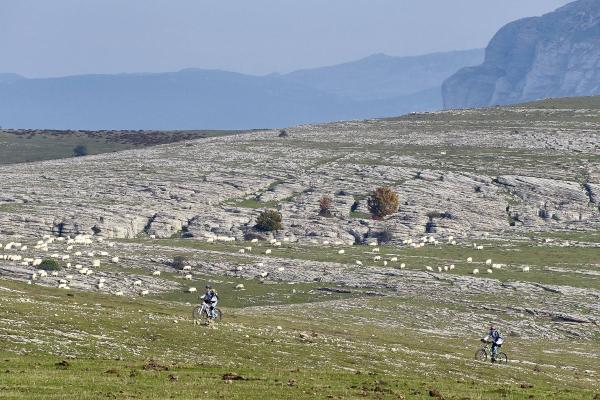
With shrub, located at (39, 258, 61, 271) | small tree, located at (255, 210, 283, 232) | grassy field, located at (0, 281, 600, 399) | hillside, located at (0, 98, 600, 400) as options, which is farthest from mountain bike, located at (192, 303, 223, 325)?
small tree, located at (255, 210, 283, 232)

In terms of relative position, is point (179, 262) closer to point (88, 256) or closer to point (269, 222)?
point (88, 256)

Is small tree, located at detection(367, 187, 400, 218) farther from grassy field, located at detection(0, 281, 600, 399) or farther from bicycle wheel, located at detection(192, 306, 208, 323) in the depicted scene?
bicycle wheel, located at detection(192, 306, 208, 323)

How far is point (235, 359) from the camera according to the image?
46.0 m

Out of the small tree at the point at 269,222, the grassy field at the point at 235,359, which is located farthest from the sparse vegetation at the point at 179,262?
the grassy field at the point at 235,359

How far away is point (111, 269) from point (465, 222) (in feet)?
197

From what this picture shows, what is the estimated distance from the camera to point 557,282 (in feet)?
316

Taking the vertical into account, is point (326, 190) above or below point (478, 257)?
above

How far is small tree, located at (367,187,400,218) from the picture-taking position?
143m

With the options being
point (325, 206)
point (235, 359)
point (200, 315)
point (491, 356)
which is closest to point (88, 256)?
point (200, 315)

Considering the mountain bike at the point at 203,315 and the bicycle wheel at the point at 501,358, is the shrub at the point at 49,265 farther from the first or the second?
the bicycle wheel at the point at 501,358

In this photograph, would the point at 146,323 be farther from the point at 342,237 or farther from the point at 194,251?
the point at 342,237

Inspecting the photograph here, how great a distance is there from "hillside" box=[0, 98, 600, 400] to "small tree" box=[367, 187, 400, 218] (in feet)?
6.59

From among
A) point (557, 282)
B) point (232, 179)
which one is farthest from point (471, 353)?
point (232, 179)

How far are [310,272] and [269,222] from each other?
107ft
